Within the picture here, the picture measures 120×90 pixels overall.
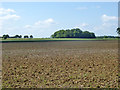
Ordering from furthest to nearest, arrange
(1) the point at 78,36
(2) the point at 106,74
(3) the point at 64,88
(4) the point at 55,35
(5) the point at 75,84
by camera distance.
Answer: (4) the point at 55,35 → (1) the point at 78,36 → (2) the point at 106,74 → (5) the point at 75,84 → (3) the point at 64,88

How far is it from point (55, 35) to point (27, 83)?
126339 mm

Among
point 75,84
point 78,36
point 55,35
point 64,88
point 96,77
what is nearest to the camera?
point 64,88

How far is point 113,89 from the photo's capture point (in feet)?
25.3

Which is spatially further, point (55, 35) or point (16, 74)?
point (55, 35)

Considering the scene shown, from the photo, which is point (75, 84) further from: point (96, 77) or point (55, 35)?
point (55, 35)

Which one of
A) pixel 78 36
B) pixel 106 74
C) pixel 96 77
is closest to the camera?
pixel 96 77

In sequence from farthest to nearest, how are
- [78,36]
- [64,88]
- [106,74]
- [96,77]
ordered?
[78,36] < [106,74] < [96,77] < [64,88]

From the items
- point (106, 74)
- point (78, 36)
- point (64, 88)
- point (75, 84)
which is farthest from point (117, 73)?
point (78, 36)

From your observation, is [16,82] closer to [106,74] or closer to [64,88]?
[64,88]

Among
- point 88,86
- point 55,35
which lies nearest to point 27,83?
point 88,86

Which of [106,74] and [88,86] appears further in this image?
[106,74]

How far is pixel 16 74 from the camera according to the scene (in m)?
10.1

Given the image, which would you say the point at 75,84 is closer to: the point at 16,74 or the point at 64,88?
the point at 64,88

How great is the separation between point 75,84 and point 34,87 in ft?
6.61
